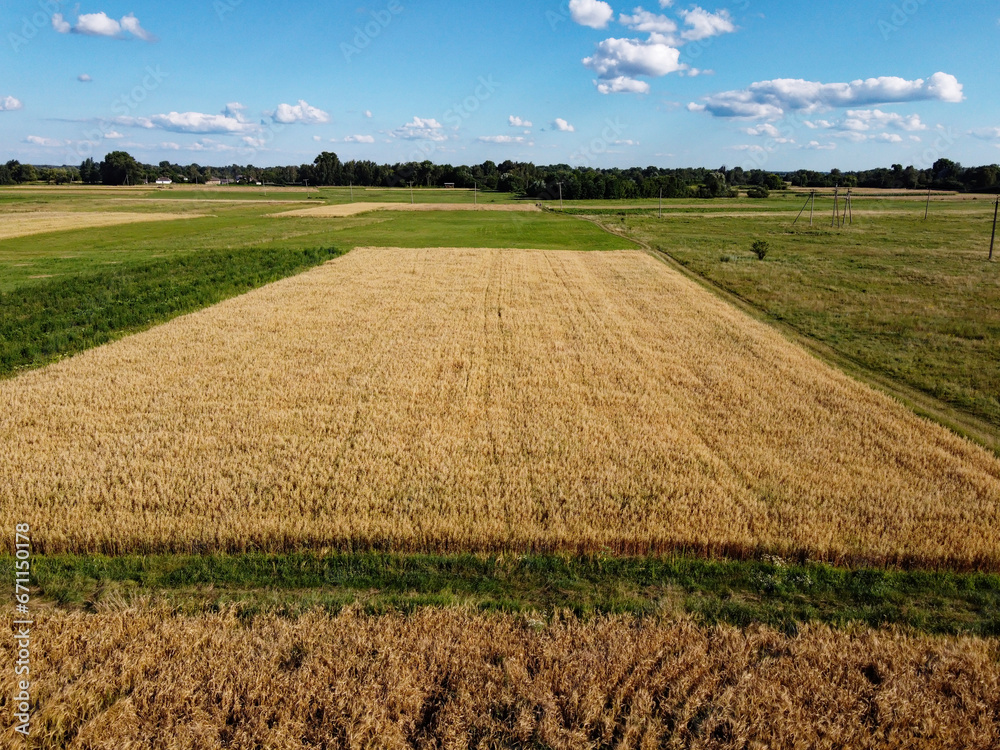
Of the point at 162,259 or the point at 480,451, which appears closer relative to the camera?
the point at 480,451

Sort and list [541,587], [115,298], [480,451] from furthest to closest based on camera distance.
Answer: [115,298]
[480,451]
[541,587]

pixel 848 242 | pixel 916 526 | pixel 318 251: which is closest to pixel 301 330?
pixel 916 526

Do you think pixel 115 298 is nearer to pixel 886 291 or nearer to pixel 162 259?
pixel 162 259

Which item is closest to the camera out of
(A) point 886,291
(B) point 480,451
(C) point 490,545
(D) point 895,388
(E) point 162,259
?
(C) point 490,545

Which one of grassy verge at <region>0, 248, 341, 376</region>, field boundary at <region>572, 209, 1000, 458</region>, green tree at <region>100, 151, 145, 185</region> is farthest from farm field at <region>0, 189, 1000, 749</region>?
green tree at <region>100, 151, 145, 185</region>

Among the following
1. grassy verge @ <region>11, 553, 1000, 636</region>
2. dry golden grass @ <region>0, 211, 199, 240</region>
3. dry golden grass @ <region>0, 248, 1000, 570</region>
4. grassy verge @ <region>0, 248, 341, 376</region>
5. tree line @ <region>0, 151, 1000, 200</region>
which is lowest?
grassy verge @ <region>11, 553, 1000, 636</region>

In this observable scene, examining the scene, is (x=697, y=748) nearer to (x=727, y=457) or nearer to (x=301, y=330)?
(x=727, y=457)

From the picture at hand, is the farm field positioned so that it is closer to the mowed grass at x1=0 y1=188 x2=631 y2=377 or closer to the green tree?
the mowed grass at x1=0 y1=188 x2=631 y2=377

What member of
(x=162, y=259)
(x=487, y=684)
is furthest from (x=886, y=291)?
(x=162, y=259)
